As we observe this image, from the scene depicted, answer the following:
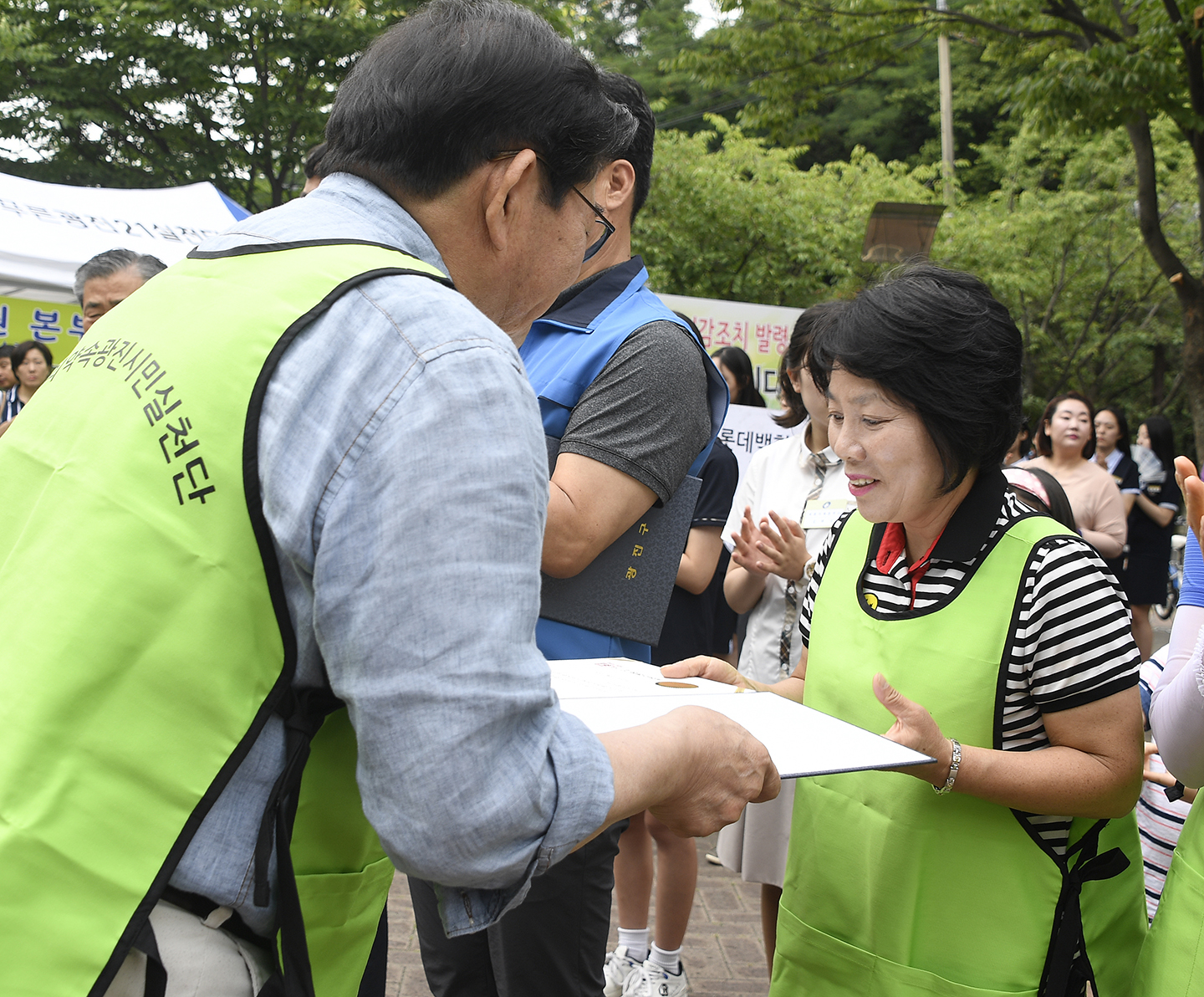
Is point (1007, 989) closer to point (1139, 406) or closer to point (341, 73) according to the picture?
point (341, 73)

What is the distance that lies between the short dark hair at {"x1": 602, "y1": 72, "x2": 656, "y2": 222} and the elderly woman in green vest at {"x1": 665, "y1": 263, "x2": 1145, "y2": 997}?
1.95ft

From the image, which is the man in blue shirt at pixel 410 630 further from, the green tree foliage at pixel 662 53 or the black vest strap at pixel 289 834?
the green tree foliage at pixel 662 53

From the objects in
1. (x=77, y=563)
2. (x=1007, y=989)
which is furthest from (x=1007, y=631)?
(x=77, y=563)

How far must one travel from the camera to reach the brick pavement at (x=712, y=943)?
3.33 metres

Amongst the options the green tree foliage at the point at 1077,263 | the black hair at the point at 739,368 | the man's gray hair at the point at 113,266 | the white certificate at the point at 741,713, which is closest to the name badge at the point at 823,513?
the white certificate at the point at 741,713

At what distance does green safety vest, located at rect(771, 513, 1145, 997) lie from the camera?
1635 mm

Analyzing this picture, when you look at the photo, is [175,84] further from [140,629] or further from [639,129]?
[140,629]

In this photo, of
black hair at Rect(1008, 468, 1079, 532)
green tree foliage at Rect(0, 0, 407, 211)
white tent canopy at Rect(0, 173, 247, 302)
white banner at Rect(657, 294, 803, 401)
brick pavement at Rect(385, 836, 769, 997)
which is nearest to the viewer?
black hair at Rect(1008, 468, 1079, 532)

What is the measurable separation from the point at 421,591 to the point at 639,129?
1.55 meters

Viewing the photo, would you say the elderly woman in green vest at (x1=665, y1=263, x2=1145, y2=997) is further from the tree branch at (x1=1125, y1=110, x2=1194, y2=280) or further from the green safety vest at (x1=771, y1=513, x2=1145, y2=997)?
the tree branch at (x1=1125, y1=110, x2=1194, y2=280)

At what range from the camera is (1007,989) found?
5.32ft

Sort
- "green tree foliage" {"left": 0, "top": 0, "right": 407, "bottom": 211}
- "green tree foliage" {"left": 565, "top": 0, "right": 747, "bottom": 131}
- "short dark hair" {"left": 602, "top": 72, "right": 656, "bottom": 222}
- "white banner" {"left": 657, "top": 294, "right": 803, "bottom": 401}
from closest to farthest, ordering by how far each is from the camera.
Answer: "short dark hair" {"left": 602, "top": 72, "right": 656, "bottom": 222}, "white banner" {"left": 657, "top": 294, "right": 803, "bottom": 401}, "green tree foliage" {"left": 0, "top": 0, "right": 407, "bottom": 211}, "green tree foliage" {"left": 565, "top": 0, "right": 747, "bottom": 131}

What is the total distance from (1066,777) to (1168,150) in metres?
20.0

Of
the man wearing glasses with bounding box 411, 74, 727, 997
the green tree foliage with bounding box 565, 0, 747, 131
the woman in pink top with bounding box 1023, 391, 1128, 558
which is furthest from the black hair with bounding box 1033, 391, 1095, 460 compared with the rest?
the green tree foliage with bounding box 565, 0, 747, 131
